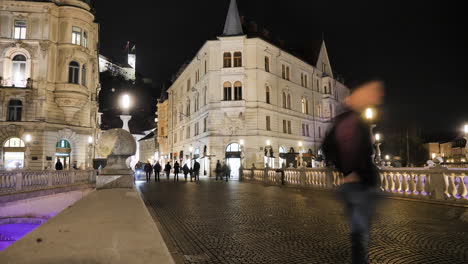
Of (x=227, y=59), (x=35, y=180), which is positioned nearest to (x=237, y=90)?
(x=227, y=59)

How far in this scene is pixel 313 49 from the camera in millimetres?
54906

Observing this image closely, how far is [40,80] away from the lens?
104 ft

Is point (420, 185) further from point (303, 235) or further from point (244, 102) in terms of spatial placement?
point (244, 102)

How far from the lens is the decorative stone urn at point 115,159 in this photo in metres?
12.8

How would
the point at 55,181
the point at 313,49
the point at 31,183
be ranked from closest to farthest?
the point at 31,183 < the point at 55,181 < the point at 313,49

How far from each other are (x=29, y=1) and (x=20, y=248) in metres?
35.9

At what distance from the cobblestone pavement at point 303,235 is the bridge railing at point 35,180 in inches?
308

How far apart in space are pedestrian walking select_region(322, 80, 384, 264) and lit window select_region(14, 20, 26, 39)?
3670 cm

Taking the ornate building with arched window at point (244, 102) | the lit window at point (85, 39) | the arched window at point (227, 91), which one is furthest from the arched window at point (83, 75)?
the arched window at point (227, 91)

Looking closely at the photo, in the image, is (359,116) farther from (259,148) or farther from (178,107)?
(178,107)

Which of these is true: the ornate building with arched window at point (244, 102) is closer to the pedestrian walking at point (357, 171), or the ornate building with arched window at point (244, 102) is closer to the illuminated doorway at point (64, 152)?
the illuminated doorway at point (64, 152)

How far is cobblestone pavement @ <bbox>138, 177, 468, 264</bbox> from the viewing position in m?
4.72

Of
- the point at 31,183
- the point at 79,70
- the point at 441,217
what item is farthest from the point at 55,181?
the point at 79,70

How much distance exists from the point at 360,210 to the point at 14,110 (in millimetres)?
35595
